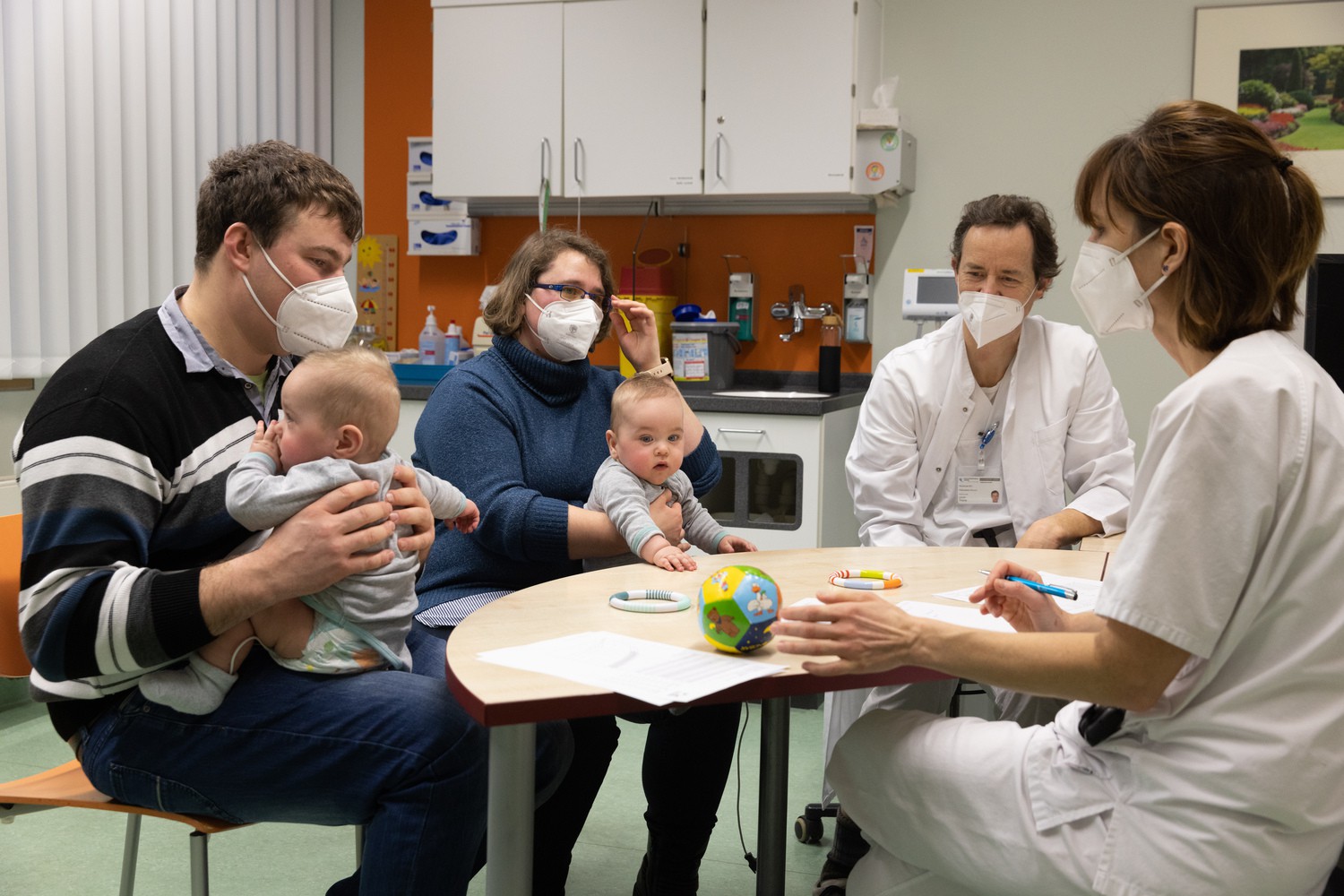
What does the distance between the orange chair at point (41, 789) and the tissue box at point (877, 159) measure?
2867mm

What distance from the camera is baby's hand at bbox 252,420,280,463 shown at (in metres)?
1.52

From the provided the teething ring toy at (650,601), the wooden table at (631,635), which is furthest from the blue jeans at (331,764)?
the teething ring toy at (650,601)

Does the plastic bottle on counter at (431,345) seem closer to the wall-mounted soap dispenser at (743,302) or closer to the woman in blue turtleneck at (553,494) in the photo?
the wall-mounted soap dispenser at (743,302)

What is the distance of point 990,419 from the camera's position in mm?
2580

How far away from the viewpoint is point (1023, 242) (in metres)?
2.51

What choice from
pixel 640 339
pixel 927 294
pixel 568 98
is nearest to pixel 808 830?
pixel 640 339

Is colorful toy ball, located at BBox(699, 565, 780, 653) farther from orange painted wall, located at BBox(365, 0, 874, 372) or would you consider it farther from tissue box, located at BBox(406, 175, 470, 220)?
tissue box, located at BBox(406, 175, 470, 220)

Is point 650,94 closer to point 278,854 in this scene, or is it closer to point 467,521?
point 467,521

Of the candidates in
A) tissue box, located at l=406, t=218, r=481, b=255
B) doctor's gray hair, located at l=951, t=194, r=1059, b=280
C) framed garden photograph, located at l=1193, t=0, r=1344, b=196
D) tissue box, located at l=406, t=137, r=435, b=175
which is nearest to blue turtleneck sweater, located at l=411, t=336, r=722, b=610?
doctor's gray hair, located at l=951, t=194, r=1059, b=280

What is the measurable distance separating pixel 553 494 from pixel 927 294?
6.63 feet

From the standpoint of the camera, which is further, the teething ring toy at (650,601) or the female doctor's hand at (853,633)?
the teething ring toy at (650,601)

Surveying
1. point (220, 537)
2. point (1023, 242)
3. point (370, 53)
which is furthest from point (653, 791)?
point (370, 53)

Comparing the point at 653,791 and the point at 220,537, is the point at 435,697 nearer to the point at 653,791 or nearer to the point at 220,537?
the point at 220,537

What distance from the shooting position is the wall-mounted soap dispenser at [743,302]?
4379 millimetres
